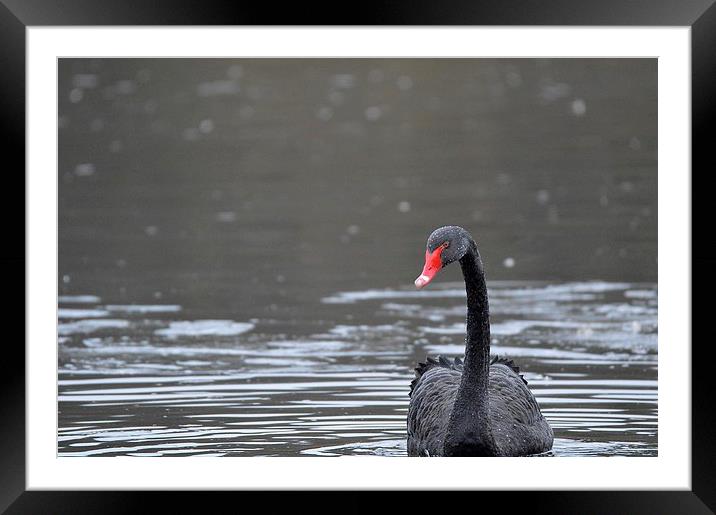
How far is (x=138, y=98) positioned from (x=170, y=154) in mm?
4326

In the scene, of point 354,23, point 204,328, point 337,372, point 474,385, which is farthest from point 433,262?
point 204,328

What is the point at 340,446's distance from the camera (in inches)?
249

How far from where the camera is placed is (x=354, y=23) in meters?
4.55

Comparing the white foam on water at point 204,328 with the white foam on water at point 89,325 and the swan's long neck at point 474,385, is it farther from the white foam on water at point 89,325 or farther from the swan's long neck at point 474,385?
the swan's long neck at point 474,385

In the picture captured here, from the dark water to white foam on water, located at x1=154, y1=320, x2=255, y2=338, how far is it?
2cm

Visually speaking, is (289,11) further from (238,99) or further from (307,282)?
(238,99)

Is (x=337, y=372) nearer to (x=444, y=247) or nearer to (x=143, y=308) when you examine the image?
(x=143, y=308)

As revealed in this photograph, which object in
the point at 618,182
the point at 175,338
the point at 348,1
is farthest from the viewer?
the point at 618,182

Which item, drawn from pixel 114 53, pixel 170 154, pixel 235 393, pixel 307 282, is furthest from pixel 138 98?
pixel 114 53

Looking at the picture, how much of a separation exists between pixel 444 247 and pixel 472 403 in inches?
28.1

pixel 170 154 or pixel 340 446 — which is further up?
pixel 170 154

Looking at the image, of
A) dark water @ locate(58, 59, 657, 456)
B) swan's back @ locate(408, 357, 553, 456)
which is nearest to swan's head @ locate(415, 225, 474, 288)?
swan's back @ locate(408, 357, 553, 456)

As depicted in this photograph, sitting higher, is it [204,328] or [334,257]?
[334,257]

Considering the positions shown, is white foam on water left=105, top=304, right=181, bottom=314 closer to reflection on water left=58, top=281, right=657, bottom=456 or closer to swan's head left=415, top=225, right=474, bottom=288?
reflection on water left=58, top=281, right=657, bottom=456
